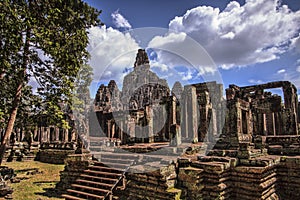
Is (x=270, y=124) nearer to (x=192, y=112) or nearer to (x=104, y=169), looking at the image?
(x=192, y=112)

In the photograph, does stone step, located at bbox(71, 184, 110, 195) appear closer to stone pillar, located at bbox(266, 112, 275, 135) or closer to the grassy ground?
the grassy ground

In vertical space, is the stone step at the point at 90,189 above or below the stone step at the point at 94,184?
below

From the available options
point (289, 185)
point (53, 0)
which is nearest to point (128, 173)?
point (289, 185)

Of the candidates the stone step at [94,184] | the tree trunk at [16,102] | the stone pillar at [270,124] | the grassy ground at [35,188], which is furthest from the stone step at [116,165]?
the stone pillar at [270,124]

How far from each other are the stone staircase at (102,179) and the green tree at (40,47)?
3409 millimetres

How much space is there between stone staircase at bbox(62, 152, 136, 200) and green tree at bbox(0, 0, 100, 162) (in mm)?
3409

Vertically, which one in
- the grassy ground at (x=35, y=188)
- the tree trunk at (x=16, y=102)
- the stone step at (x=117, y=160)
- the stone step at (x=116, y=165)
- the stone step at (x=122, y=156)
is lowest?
the grassy ground at (x=35, y=188)

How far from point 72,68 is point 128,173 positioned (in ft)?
19.7

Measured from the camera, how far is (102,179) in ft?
27.7

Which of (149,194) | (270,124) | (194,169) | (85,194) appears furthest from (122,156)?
(270,124)

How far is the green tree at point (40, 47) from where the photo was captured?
27.3 ft

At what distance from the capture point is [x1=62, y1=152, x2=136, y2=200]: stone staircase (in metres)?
7.90

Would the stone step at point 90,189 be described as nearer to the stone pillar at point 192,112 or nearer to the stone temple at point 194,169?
the stone temple at point 194,169

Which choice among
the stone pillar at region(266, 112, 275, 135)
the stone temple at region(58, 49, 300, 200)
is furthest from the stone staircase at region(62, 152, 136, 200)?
the stone pillar at region(266, 112, 275, 135)
